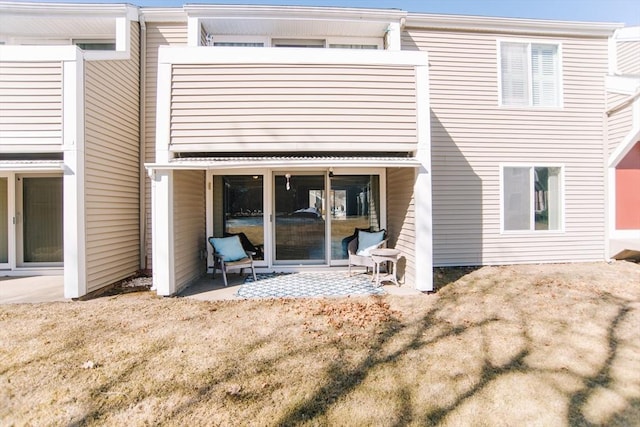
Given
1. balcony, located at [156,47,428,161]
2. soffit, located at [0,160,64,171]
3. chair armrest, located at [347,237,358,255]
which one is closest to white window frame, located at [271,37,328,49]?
balcony, located at [156,47,428,161]

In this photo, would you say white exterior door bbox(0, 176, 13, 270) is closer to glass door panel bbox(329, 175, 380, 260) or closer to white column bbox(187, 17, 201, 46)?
white column bbox(187, 17, 201, 46)

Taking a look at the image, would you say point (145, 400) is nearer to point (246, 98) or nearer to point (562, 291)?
point (246, 98)

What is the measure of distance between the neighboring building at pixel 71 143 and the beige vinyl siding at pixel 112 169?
0.02m

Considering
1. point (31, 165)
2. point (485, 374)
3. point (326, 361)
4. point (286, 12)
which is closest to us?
point (485, 374)

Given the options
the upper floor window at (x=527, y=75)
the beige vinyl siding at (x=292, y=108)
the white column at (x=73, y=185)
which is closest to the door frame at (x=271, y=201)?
the beige vinyl siding at (x=292, y=108)

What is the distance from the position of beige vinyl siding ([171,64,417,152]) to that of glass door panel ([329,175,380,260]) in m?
2.07

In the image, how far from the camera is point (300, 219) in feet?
25.5

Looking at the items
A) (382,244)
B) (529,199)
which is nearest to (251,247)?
(382,244)

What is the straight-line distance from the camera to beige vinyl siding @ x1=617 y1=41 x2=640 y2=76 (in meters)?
8.05

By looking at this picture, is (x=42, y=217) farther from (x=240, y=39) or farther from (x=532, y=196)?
(x=532, y=196)

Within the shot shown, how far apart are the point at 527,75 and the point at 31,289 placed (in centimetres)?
1155

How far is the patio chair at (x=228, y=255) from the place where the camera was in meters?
6.57

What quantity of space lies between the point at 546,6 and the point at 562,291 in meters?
7.84

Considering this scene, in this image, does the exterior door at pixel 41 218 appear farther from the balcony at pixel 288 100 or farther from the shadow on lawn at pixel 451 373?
the shadow on lawn at pixel 451 373
